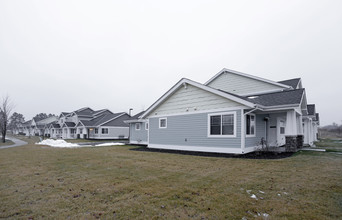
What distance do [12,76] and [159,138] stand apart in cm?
3591

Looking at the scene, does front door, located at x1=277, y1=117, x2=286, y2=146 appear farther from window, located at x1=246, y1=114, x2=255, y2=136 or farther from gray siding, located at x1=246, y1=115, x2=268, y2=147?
window, located at x1=246, y1=114, x2=255, y2=136

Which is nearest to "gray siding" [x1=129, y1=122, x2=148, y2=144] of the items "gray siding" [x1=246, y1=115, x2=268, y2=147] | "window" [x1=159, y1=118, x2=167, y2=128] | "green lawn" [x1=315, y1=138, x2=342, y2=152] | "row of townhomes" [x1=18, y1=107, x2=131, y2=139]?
"window" [x1=159, y1=118, x2=167, y2=128]

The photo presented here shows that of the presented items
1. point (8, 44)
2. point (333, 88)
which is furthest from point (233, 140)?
point (333, 88)

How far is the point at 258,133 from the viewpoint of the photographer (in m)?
11.8

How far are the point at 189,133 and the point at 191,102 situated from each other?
2301mm

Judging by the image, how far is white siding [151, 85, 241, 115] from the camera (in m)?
11.3

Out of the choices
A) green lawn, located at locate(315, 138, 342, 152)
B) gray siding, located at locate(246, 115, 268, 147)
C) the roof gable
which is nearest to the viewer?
gray siding, located at locate(246, 115, 268, 147)

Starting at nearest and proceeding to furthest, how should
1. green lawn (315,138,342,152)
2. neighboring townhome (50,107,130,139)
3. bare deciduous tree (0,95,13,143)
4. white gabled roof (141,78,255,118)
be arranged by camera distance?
white gabled roof (141,78,255,118) < green lawn (315,138,342,152) < bare deciduous tree (0,95,13,143) < neighboring townhome (50,107,130,139)

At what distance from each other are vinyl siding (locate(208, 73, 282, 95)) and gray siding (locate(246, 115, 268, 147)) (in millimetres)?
5343

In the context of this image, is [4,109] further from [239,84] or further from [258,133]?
[258,133]

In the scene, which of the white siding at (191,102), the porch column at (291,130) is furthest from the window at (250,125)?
the porch column at (291,130)

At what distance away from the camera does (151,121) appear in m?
15.8

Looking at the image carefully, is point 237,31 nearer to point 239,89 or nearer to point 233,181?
point 239,89

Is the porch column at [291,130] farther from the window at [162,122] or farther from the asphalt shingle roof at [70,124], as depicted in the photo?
the asphalt shingle roof at [70,124]
